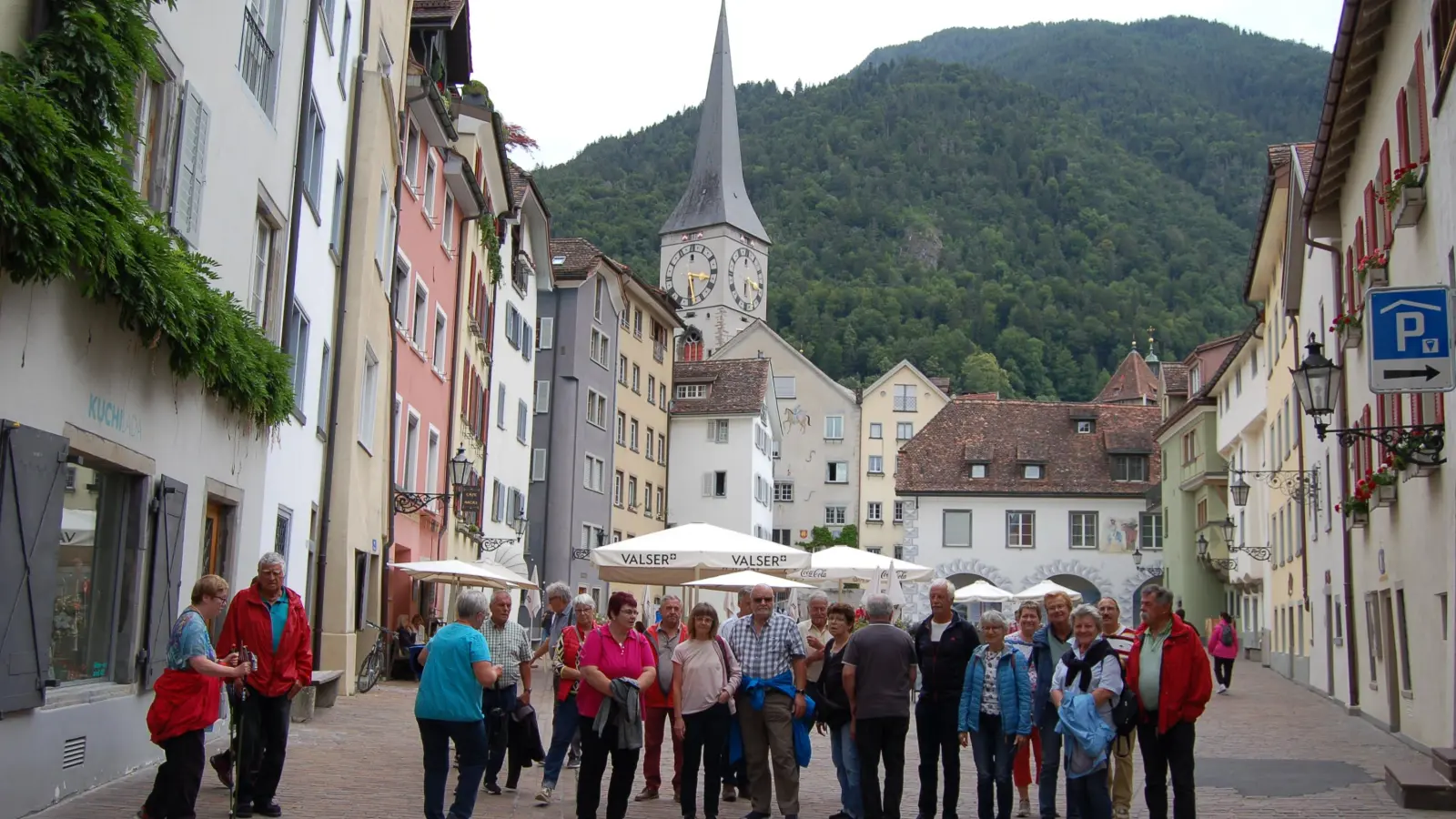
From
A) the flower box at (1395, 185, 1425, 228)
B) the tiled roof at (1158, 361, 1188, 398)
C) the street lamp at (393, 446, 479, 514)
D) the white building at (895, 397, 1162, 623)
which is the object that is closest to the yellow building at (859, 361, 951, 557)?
the white building at (895, 397, 1162, 623)

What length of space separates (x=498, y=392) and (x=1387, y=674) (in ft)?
79.7

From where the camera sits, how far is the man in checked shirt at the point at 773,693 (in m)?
11.2

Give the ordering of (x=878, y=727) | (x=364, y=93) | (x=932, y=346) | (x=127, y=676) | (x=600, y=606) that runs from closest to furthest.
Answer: (x=878, y=727) → (x=127, y=676) → (x=364, y=93) → (x=600, y=606) → (x=932, y=346)

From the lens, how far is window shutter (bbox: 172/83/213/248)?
501 inches

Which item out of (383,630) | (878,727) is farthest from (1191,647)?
(383,630)

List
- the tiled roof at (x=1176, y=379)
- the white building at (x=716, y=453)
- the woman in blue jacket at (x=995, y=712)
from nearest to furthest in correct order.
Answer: the woman in blue jacket at (x=995, y=712) → the tiled roof at (x=1176, y=379) → the white building at (x=716, y=453)

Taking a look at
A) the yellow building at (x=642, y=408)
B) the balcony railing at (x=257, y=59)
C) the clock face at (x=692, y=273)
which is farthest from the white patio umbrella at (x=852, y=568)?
the clock face at (x=692, y=273)

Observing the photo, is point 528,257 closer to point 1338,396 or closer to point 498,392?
point 498,392

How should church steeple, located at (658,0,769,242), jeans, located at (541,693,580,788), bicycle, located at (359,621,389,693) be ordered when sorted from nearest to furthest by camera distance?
jeans, located at (541,693,580,788), bicycle, located at (359,621,389,693), church steeple, located at (658,0,769,242)

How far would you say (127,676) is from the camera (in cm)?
1206

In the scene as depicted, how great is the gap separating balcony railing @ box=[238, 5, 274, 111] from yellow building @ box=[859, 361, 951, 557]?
66.4 m

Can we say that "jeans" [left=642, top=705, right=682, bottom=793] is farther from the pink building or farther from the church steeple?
the church steeple

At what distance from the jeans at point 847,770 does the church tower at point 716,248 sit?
115912 millimetres

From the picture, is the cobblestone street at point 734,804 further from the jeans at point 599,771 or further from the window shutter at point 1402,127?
the window shutter at point 1402,127
